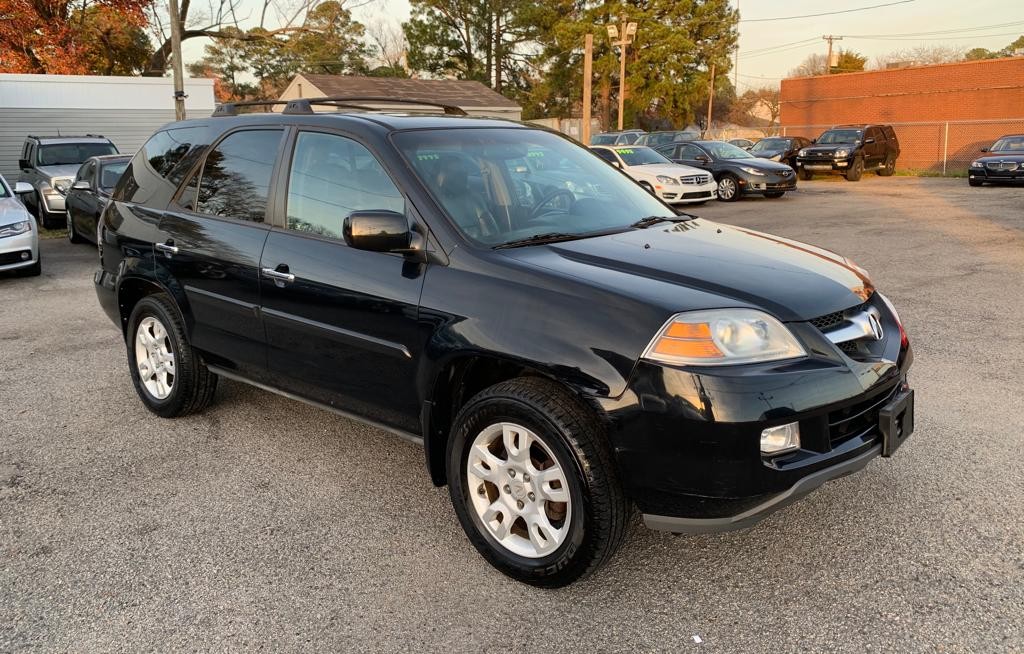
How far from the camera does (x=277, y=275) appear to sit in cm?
387

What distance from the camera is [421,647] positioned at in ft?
8.89

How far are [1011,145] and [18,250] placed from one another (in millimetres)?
24373

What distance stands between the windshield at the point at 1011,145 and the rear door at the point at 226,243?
23.9 meters

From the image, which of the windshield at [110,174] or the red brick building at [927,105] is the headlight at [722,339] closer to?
the windshield at [110,174]

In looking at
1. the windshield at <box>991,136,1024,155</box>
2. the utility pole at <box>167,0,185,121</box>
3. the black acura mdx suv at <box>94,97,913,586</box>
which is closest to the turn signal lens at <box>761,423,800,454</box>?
the black acura mdx suv at <box>94,97,913,586</box>

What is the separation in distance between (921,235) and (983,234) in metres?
0.91

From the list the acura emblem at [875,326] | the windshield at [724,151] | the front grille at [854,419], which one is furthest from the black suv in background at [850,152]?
the front grille at [854,419]

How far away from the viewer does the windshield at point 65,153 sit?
16.0 meters

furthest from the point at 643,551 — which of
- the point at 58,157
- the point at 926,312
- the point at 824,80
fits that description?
the point at 824,80

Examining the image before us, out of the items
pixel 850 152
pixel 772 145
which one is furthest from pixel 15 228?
pixel 772 145

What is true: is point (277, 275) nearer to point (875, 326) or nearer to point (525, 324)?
point (525, 324)

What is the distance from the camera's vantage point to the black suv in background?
25906 millimetres

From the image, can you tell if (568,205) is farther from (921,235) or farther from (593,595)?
(921,235)

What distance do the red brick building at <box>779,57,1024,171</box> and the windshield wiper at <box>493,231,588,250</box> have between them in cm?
2946
